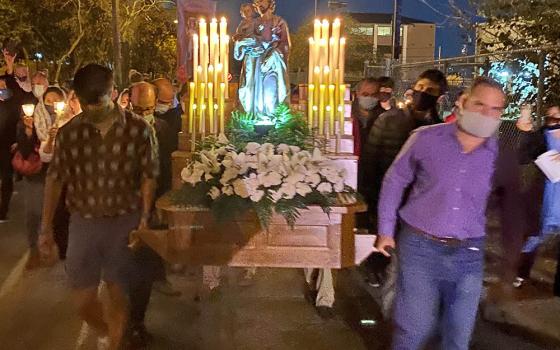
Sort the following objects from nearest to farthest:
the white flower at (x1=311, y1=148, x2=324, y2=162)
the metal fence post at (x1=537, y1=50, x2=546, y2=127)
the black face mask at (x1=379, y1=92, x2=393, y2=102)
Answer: the white flower at (x1=311, y1=148, x2=324, y2=162) < the black face mask at (x1=379, y1=92, x2=393, y2=102) < the metal fence post at (x1=537, y1=50, x2=546, y2=127)

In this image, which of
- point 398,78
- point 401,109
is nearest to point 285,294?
point 401,109

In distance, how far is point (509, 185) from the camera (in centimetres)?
396

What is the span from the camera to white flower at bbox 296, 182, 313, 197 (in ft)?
15.9

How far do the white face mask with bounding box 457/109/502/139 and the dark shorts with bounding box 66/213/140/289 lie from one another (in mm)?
1998

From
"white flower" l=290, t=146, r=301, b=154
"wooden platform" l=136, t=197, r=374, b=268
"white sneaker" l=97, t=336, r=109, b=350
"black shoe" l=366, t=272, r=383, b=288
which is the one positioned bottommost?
"black shoe" l=366, t=272, r=383, b=288

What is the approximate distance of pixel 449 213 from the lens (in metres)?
3.83

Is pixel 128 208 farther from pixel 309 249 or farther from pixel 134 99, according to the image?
pixel 134 99

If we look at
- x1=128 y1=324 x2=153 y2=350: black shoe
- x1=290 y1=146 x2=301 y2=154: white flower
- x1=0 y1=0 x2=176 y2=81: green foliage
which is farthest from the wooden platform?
x1=0 y1=0 x2=176 y2=81: green foliage

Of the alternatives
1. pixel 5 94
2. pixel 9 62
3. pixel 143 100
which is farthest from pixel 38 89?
pixel 143 100

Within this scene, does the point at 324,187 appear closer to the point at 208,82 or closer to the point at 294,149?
the point at 294,149

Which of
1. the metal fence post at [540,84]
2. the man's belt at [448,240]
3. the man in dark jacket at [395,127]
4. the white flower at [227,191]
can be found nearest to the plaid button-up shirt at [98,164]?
the white flower at [227,191]

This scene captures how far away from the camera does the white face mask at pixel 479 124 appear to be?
12.5 feet

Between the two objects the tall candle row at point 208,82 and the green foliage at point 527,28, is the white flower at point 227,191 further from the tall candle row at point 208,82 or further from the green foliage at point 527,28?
the green foliage at point 527,28

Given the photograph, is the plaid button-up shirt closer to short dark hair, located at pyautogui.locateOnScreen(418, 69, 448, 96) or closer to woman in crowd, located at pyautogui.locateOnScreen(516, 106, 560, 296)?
short dark hair, located at pyautogui.locateOnScreen(418, 69, 448, 96)
